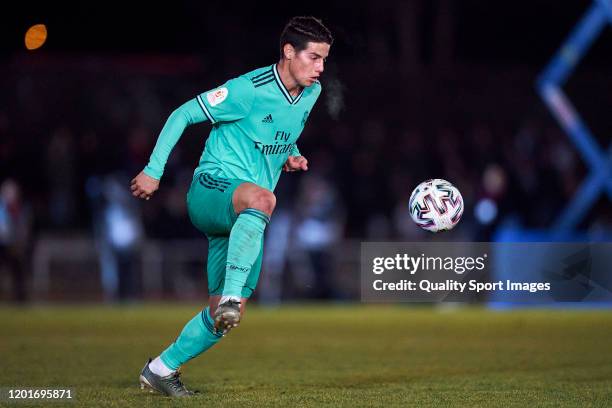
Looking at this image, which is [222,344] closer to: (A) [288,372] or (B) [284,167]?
(A) [288,372]

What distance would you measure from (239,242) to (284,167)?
135 cm

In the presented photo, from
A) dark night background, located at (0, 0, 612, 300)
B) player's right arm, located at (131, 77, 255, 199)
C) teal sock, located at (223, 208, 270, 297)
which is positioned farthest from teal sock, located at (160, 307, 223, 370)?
dark night background, located at (0, 0, 612, 300)

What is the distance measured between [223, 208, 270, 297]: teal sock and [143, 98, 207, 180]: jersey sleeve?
0.62 metres

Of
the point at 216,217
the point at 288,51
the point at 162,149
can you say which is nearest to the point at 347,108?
the point at 288,51

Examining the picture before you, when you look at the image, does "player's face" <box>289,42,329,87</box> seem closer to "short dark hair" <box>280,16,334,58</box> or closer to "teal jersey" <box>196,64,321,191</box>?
"short dark hair" <box>280,16,334,58</box>

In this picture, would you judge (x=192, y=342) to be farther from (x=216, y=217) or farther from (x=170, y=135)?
(x=170, y=135)

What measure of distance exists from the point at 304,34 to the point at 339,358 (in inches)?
144

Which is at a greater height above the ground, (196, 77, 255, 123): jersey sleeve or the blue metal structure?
the blue metal structure

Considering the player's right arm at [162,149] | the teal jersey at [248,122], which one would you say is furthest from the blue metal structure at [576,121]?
the player's right arm at [162,149]

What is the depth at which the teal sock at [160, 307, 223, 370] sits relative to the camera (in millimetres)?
7363

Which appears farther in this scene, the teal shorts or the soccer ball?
the soccer ball

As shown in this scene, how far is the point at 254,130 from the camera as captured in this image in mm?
7488

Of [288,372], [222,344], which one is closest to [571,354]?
[288,372]

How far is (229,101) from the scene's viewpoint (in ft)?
24.2
